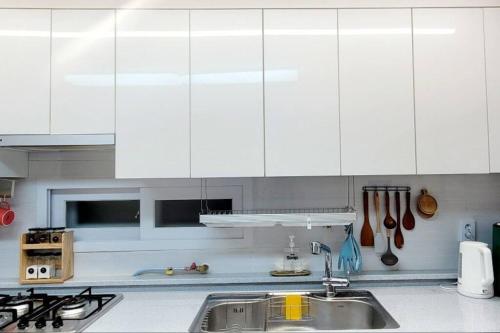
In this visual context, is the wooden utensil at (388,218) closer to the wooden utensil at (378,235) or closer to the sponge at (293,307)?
the wooden utensil at (378,235)

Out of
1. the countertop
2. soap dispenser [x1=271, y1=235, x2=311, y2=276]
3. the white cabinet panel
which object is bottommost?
the countertop

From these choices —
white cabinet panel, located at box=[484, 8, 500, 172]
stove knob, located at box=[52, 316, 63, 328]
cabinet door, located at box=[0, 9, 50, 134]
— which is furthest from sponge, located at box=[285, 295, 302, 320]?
cabinet door, located at box=[0, 9, 50, 134]

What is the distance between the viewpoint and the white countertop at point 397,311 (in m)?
1.39

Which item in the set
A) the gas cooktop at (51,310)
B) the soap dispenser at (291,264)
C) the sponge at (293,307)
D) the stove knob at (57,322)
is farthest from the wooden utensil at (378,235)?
the stove knob at (57,322)

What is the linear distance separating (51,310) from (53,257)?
0.38 meters

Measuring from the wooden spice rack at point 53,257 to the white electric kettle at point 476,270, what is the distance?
6.38 feet

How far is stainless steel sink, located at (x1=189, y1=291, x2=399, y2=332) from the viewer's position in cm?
173

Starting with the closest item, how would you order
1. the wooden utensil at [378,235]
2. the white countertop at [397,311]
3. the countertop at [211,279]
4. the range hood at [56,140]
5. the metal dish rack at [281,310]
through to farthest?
the white countertop at [397,311] < the range hood at [56,140] < the metal dish rack at [281,310] < the countertop at [211,279] < the wooden utensil at [378,235]

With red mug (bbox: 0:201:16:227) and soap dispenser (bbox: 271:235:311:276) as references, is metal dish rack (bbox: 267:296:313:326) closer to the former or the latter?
soap dispenser (bbox: 271:235:311:276)

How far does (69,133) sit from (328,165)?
118cm

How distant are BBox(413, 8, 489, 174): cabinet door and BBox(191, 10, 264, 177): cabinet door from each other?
74cm

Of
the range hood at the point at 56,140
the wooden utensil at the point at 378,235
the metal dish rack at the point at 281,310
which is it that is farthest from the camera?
the wooden utensil at the point at 378,235

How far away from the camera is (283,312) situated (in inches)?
69.7

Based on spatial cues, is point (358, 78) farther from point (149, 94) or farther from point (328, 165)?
point (149, 94)
